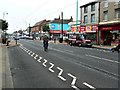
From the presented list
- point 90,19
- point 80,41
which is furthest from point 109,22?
point 90,19

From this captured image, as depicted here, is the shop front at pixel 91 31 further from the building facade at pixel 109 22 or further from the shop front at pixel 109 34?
the shop front at pixel 109 34

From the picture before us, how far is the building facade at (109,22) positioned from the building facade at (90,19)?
2240 mm

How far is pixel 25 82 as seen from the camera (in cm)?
1053

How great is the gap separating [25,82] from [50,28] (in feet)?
335

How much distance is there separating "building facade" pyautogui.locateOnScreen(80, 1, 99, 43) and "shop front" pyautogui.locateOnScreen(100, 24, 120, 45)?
2.41m

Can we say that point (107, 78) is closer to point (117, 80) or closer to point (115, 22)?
point (117, 80)

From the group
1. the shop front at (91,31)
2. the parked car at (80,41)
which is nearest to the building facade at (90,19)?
the shop front at (91,31)

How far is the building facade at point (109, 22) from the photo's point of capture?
47156 mm

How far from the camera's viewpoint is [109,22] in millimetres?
49188

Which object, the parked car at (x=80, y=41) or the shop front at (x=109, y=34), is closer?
the parked car at (x=80, y=41)

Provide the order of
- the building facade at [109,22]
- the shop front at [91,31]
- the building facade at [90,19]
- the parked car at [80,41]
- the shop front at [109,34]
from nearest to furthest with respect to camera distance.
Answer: the parked car at [80,41]
the shop front at [109,34]
the building facade at [109,22]
the shop front at [91,31]
the building facade at [90,19]

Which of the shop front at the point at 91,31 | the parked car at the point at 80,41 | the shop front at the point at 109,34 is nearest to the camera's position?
the parked car at the point at 80,41

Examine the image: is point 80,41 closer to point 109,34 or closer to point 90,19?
point 109,34

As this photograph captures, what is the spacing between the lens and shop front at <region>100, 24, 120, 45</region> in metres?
46.9
